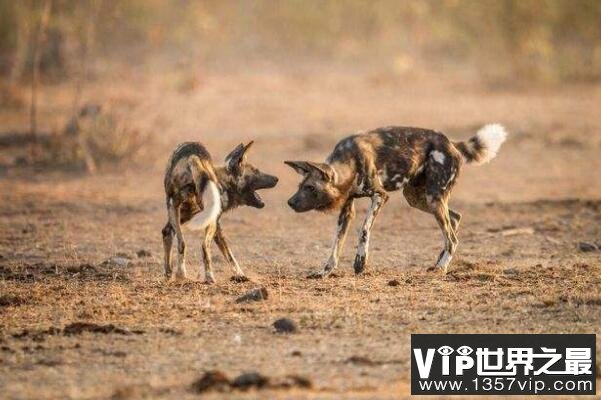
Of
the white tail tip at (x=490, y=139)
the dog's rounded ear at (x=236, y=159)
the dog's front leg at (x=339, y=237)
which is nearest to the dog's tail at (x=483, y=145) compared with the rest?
the white tail tip at (x=490, y=139)

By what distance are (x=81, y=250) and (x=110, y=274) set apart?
4.37 feet

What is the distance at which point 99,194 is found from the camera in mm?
14266

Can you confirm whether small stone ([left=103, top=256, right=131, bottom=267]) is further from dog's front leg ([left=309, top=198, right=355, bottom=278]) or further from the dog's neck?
dog's front leg ([left=309, top=198, right=355, bottom=278])

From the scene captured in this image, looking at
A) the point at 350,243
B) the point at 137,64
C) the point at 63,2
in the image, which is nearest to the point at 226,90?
the point at 63,2

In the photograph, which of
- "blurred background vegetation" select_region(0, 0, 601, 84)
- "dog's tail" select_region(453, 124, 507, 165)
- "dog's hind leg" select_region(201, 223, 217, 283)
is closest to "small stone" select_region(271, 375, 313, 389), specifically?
"dog's hind leg" select_region(201, 223, 217, 283)

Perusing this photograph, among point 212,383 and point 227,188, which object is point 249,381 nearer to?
point 212,383

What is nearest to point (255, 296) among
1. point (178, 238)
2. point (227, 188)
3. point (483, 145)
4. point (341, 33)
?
point (178, 238)

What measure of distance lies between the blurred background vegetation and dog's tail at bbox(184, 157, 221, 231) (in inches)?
521

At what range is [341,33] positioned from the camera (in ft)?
111

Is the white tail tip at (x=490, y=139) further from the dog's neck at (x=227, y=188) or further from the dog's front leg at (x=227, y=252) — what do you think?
the dog's front leg at (x=227, y=252)

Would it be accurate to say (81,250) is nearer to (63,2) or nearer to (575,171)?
(575,171)

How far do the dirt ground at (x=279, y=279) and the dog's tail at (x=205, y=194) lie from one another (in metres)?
0.48

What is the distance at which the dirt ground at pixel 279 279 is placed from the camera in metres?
6.61

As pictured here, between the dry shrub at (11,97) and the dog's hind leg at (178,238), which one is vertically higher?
the dry shrub at (11,97)
